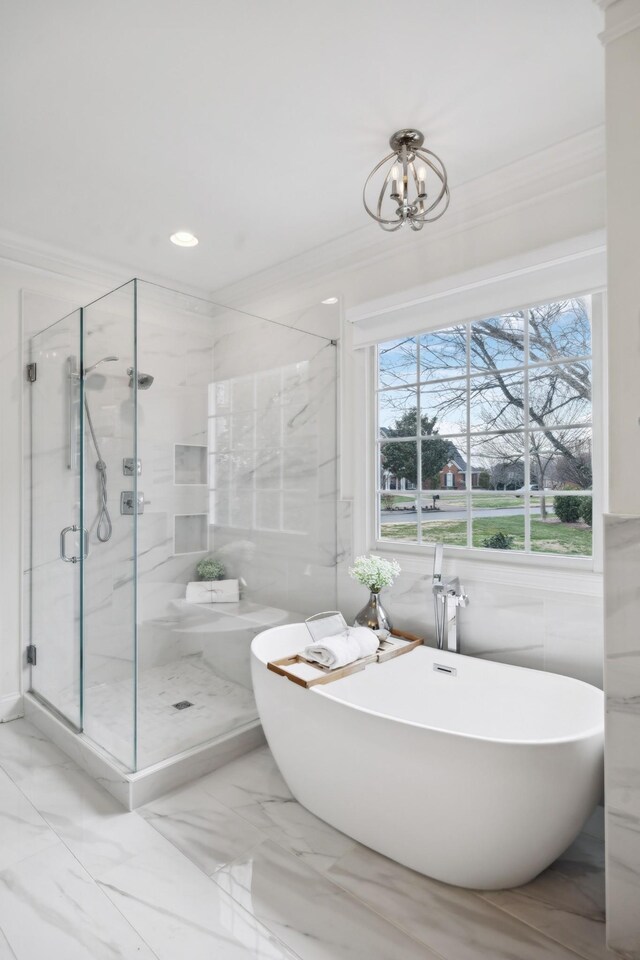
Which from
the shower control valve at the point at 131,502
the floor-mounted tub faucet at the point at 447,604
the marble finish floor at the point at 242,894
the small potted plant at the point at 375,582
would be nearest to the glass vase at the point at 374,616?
the small potted plant at the point at 375,582

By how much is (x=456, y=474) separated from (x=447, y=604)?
24.5 inches

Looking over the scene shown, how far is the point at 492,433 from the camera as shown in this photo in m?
2.41

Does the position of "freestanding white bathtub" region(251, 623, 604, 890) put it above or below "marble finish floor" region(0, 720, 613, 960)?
above

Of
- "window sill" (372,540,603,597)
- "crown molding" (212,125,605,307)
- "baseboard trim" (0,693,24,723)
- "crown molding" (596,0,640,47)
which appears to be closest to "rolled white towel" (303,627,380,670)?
"window sill" (372,540,603,597)

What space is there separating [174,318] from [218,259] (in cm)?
89

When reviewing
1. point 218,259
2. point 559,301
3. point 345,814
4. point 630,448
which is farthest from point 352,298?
point 345,814

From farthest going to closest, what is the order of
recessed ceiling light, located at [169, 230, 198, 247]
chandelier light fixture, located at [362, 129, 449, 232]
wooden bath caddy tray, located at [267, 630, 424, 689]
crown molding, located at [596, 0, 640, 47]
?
recessed ceiling light, located at [169, 230, 198, 247]
wooden bath caddy tray, located at [267, 630, 424, 689]
chandelier light fixture, located at [362, 129, 449, 232]
crown molding, located at [596, 0, 640, 47]

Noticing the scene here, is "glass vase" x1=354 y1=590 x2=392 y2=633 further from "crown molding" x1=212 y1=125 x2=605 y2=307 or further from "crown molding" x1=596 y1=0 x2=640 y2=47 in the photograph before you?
"crown molding" x1=596 y1=0 x2=640 y2=47

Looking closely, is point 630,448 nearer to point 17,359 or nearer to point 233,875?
point 233,875

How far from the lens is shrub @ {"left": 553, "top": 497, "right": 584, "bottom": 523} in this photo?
7.14 ft

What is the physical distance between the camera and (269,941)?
1.47 metres

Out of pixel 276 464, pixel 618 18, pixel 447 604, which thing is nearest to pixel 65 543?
pixel 276 464

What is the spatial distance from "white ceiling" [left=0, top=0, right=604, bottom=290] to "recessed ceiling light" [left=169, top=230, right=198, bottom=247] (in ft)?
0.51

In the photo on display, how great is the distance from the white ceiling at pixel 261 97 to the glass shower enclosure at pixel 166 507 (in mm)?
507
